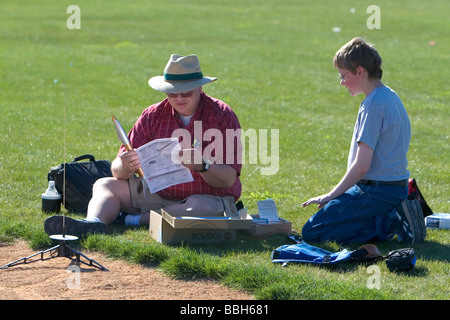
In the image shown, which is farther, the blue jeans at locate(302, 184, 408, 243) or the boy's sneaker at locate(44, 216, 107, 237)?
the blue jeans at locate(302, 184, 408, 243)

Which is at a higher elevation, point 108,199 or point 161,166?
point 161,166

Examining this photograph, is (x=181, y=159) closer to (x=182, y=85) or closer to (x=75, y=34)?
Answer: (x=182, y=85)

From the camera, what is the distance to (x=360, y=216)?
6.49 metres

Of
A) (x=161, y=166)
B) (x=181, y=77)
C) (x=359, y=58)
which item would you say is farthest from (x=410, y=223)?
(x=181, y=77)

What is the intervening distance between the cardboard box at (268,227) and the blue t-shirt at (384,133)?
777 millimetres

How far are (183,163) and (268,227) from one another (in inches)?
36.3

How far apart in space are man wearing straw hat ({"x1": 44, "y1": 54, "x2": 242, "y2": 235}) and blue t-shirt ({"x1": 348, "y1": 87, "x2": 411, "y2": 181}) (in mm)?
1046

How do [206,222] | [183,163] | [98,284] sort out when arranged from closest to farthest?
1. [98,284]
2. [206,222]
3. [183,163]

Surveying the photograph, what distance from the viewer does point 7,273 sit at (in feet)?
18.3

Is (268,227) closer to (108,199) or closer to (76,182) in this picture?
(108,199)

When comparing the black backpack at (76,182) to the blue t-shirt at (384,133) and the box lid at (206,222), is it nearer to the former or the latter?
the box lid at (206,222)

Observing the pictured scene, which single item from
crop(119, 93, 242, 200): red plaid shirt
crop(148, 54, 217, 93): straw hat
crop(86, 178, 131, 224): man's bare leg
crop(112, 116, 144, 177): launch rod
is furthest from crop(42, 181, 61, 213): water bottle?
crop(148, 54, 217, 93): straw hat

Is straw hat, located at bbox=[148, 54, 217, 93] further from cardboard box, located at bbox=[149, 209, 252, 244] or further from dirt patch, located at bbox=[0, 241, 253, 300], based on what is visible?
dirt patch, located at bbox=[0, 241, 253, 300]

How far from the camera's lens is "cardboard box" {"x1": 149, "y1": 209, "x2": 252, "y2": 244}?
6.23 m
